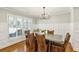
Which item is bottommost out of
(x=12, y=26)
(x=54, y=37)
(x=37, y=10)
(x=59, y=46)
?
(x=59, y=46)

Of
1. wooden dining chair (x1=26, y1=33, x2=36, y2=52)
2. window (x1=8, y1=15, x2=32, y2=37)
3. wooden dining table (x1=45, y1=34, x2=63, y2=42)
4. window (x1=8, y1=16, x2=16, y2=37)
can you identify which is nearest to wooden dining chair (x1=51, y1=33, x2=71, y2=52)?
wooden dining table (x1=45, y1=34, x2=63, y2=42)

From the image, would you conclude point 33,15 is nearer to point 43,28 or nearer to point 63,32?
point 43,28

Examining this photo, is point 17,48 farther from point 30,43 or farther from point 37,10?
point 37,10

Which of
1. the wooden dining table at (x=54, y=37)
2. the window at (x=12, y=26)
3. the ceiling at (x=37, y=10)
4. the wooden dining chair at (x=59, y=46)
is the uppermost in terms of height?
the ceiling at (x=37, y=10)

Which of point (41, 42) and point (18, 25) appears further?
point (41, 42)

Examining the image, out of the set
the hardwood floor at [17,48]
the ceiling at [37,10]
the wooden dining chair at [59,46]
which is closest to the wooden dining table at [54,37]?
the wooden dining chair at [59,46]

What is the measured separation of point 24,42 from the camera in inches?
38.2

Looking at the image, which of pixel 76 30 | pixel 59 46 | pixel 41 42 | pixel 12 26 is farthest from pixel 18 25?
pixel 76 30

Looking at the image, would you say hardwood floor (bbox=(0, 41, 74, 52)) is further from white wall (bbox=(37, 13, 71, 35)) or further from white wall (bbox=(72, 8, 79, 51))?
white wall (bbox=(37, 13, 71, 35))

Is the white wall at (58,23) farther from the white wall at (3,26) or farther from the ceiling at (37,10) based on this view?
the white wall at (3,26)
